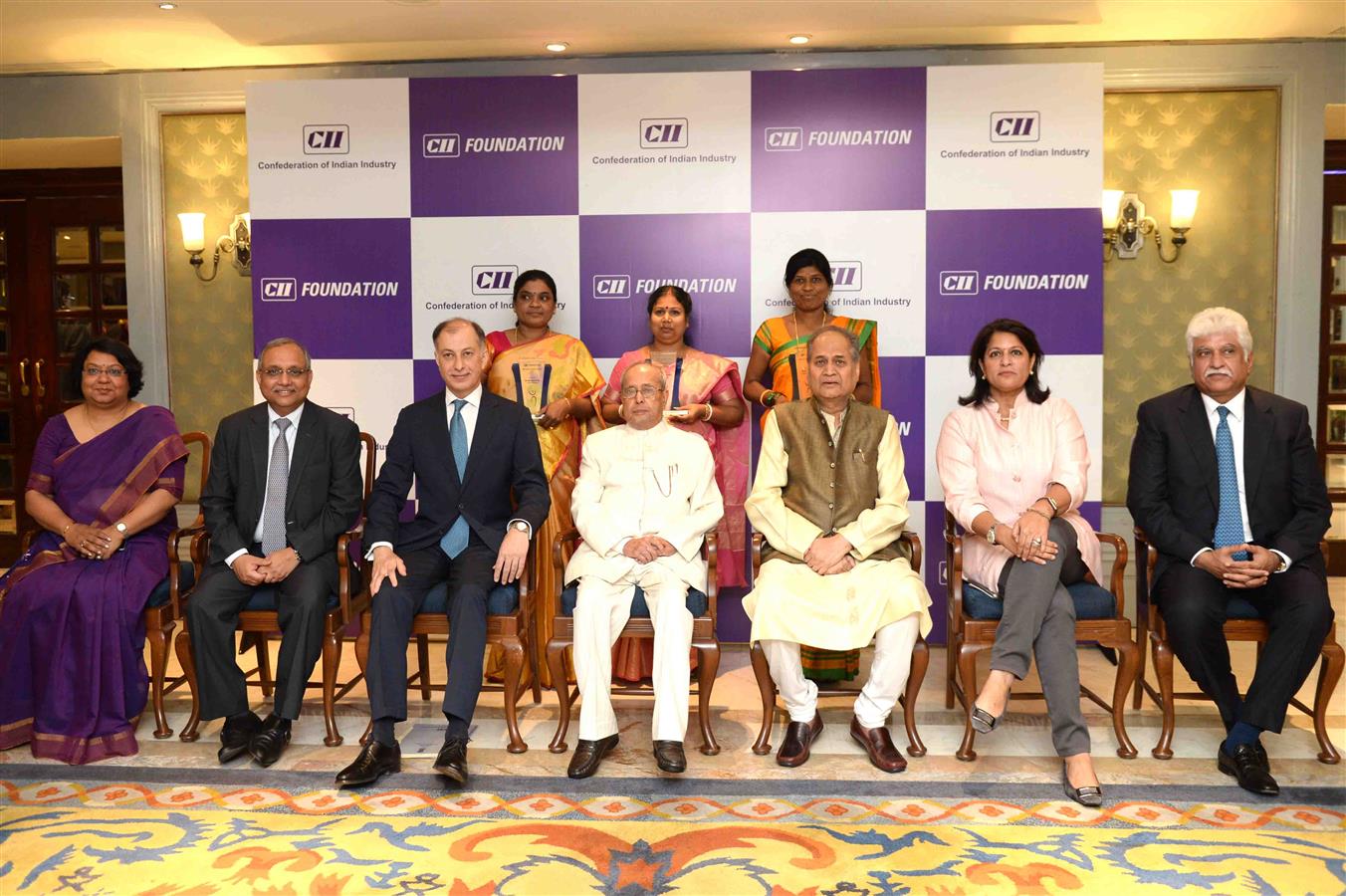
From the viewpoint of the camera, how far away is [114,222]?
23.7 ft

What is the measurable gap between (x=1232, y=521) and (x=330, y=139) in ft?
14.1

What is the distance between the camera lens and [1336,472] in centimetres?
682

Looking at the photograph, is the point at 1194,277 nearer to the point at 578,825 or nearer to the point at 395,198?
the point at 395,198

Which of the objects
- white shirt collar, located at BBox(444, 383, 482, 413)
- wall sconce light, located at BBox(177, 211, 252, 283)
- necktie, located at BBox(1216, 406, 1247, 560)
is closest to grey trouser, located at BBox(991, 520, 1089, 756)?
necktie, located at BBox(1216, 406, 1247, 560)

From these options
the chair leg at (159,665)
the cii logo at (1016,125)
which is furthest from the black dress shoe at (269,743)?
the cii logo at (1016,125)

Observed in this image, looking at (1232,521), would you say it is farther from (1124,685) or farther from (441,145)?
(441,145)

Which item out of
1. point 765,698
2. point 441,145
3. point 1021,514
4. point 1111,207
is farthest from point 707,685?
point 1111,207

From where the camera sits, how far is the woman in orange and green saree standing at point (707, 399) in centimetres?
475

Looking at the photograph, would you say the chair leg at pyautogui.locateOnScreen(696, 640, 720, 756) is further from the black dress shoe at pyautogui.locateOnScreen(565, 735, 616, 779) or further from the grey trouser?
the grey trouser

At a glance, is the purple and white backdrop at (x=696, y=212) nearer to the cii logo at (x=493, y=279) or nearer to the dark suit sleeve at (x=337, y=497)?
the cii logo at (x=493, y=279)

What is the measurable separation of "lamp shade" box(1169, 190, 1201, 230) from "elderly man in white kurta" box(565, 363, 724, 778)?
346 centimetres

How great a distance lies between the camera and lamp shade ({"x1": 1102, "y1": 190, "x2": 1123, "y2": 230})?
5871 mm

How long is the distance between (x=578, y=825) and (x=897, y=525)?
150 centimetres

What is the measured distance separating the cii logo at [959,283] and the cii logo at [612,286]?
1.50 metres
